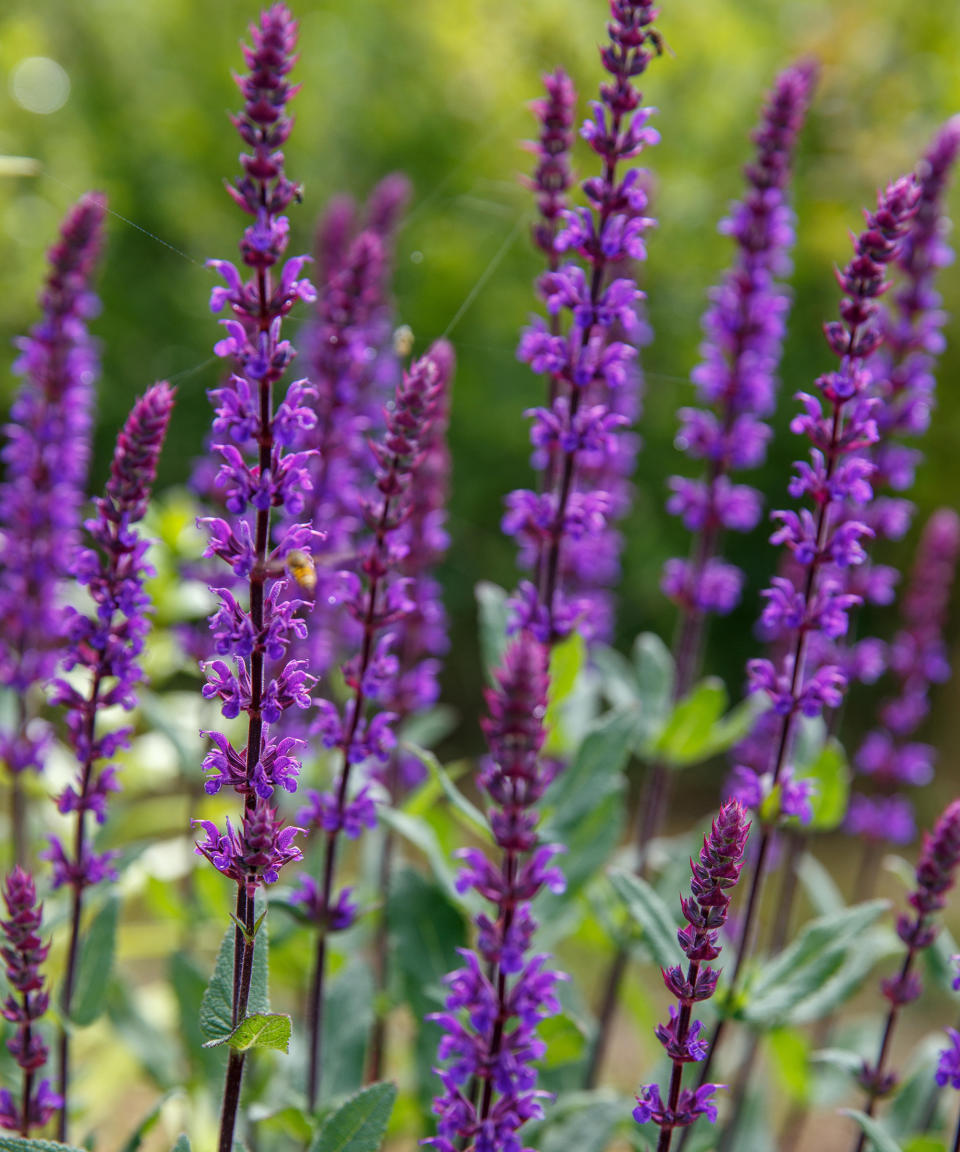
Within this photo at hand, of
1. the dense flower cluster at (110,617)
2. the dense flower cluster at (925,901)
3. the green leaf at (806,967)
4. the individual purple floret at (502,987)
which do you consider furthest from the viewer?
the green leaf at (806,967)

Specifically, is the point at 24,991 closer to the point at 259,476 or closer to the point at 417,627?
the point at 259,476

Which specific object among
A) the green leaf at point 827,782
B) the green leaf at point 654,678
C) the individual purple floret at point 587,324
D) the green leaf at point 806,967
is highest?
the individual purple floret at point 587,324

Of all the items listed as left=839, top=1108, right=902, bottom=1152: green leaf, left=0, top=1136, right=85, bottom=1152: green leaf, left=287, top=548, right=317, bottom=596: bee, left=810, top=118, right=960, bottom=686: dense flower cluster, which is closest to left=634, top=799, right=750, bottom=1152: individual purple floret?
left=839, top=1108, right=902, bottom=1152: green leaf

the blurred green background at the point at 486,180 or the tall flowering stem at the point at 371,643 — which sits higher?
the blurred green background at the point at 486,180

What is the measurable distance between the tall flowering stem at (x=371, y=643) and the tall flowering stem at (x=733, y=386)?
797 millimetres

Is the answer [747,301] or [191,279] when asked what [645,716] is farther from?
[191,279]

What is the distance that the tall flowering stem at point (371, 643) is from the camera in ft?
5.86

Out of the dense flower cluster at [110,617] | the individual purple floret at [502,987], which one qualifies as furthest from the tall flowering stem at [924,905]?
the dense flower cluster at [110,617]

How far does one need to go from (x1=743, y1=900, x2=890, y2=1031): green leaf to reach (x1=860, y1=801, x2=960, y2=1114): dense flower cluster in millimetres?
141

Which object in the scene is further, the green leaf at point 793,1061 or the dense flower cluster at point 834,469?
the green leaf at point 793,1061

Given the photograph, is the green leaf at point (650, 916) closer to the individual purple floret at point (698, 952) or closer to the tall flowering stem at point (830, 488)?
the tall flowering stem at point (830, 488)

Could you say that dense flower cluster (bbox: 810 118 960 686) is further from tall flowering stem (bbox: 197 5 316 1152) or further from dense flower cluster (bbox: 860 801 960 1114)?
tall flowering stem (bbox: 197 5 316 1152)

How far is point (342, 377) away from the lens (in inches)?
106

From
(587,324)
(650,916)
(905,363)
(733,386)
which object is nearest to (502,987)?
(650,916)
